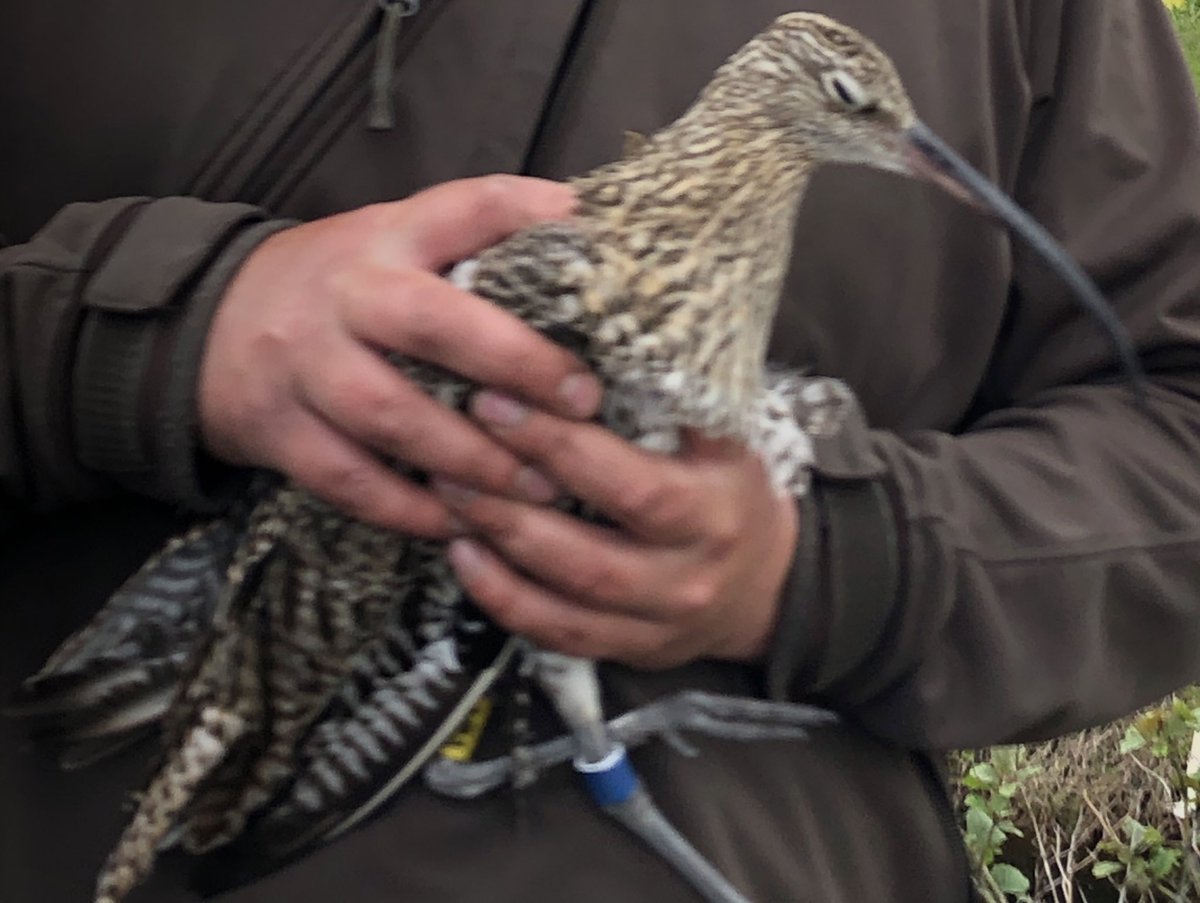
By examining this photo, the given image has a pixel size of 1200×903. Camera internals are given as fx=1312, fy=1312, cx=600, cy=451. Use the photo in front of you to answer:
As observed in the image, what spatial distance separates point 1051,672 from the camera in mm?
1065

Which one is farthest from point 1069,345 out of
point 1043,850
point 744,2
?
point 1043,850

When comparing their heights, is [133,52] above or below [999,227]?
above

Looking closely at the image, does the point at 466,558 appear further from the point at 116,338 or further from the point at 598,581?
→ the point at 116,338

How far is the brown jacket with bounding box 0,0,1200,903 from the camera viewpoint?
929mm

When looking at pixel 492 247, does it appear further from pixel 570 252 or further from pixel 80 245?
pixel 80 245

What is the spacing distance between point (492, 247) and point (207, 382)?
0.71 feet

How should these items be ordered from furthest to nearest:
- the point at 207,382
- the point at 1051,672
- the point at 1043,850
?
the point at 1043,850, the point at 1051,672, the point at 207,382

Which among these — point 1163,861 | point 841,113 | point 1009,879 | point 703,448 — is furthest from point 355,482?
point 1163,861

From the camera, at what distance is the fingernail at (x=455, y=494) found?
882 millimetres

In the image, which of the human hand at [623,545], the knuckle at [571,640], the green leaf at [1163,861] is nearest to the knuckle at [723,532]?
the human hand at [623,545]

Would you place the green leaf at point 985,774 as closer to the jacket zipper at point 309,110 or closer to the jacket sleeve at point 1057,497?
the jacket sleeve at point 1057,497

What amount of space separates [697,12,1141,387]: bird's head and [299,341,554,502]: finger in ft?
1.16

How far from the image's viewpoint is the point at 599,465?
0.86 m

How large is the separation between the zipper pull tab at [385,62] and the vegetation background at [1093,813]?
54.1 inches
